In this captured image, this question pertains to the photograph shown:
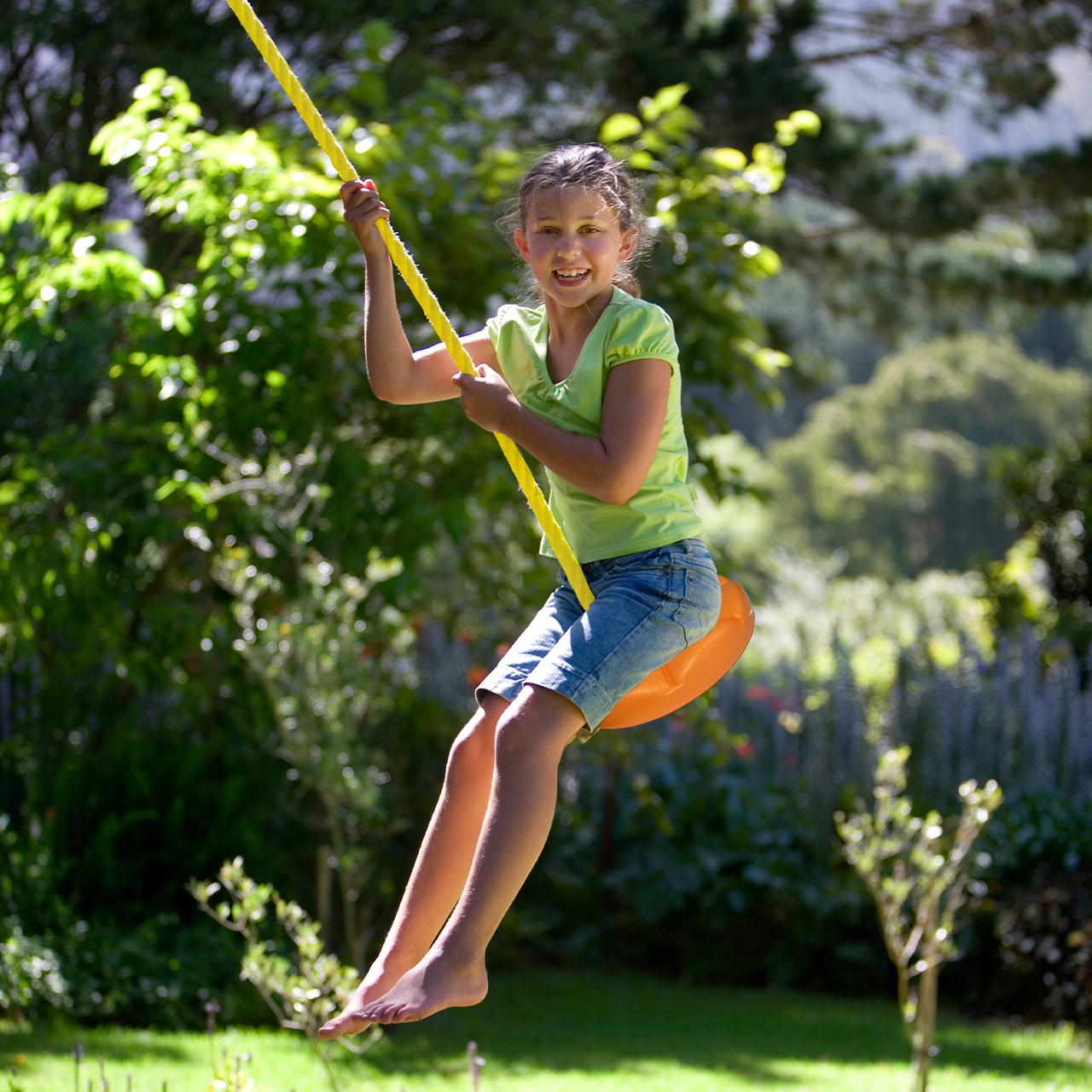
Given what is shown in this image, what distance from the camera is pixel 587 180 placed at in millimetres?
2520

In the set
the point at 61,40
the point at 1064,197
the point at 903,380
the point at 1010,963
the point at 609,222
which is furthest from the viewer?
the point at 903,380

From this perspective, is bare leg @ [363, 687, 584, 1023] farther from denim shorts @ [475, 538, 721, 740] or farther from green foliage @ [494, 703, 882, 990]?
green foliage @ [494, 703, 882, 990]

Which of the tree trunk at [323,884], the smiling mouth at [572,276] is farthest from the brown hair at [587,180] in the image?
the tree trunk at [323,884]

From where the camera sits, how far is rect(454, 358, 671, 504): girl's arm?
7.90ft

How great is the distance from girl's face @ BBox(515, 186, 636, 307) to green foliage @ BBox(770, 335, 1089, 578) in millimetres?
34209

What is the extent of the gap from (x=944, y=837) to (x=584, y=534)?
12.9 feet

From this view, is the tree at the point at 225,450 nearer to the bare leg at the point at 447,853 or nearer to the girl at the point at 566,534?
the girl at the point at 566,534

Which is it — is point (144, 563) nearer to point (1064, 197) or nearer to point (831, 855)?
point (831, 855)

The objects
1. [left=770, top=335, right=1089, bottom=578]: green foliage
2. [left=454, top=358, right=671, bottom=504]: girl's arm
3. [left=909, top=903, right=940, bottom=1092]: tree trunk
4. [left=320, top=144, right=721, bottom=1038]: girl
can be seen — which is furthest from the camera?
[left=770, top=335, right=1089, bottom=578]: green foliage

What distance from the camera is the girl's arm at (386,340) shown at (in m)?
2.55

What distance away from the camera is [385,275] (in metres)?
2.68

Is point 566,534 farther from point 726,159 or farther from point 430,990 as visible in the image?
point 726,159

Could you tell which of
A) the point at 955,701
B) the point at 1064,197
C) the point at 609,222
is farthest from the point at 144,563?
the point at 1064,197

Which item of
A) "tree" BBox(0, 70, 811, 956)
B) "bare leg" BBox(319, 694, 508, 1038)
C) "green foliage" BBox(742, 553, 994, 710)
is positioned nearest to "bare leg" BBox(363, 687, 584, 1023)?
"bare leg" BBox(319, 694, 508, 1038)
